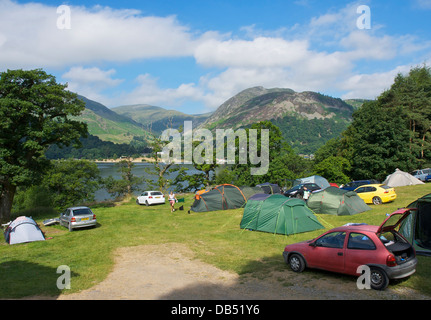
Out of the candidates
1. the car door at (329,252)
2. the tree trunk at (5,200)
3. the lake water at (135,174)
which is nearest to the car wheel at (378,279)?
the car door at (329,252)

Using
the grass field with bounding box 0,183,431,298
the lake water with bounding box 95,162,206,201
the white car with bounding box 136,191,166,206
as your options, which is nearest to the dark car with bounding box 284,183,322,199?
the grass field with bounding box 0,183,431,298

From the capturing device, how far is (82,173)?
135ft

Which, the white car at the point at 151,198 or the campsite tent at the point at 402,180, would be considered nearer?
the white car at the point at 151,198

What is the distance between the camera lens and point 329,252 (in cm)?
897

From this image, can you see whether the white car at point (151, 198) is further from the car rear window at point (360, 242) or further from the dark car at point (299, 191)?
the car rear window at point (360, 242)

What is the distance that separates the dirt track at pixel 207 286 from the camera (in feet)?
25.5

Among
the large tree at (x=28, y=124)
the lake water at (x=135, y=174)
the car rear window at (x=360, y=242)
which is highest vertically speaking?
the large tree at (x=28, y=124)

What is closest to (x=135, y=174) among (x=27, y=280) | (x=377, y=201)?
(x=377, y=201)


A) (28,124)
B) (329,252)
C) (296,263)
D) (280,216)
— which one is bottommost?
(296,263)

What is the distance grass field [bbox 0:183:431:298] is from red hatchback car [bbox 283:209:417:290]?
2.49 feet

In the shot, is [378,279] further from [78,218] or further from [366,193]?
[78,218]

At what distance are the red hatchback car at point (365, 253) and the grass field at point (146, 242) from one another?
2.49 feet

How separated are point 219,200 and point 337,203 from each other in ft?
29.1
